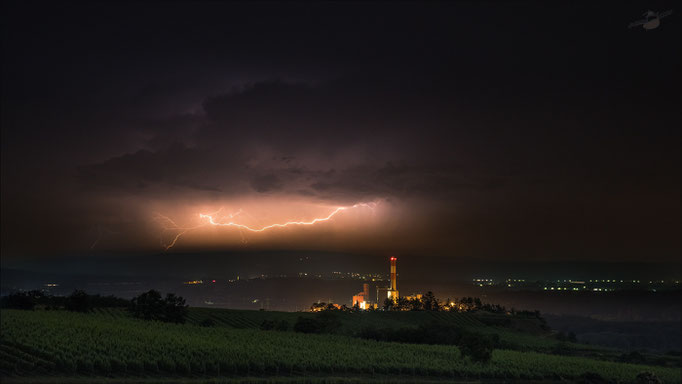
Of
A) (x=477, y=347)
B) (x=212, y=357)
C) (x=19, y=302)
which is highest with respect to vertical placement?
(x=19, y=302)

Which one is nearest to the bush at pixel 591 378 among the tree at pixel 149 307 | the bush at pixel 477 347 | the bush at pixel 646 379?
the bush at pixel 646 379

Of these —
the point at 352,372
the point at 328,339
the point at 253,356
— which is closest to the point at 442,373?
the point at 352,372

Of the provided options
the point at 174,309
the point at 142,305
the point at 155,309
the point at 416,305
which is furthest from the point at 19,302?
the point at 416,305

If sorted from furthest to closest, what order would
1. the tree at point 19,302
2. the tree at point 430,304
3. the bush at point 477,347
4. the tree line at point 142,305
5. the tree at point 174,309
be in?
the tree at point 430,304 < the tree at point 19,302 < the tree at point 174,309 < the tree line at point 142,305 < the bush at point 477,347

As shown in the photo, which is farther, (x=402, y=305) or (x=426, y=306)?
(x=426, y=306)

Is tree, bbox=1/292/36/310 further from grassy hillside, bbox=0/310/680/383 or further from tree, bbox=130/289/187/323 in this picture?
grassy hillside, bbox=0/310/680/383

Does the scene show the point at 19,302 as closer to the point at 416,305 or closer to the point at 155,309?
the point at 155,309

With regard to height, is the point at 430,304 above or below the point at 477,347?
below

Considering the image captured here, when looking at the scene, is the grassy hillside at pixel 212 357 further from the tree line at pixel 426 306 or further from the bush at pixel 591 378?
the tree line at pixel 426 306

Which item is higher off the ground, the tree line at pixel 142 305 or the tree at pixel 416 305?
the tree line at pixel 142 305
